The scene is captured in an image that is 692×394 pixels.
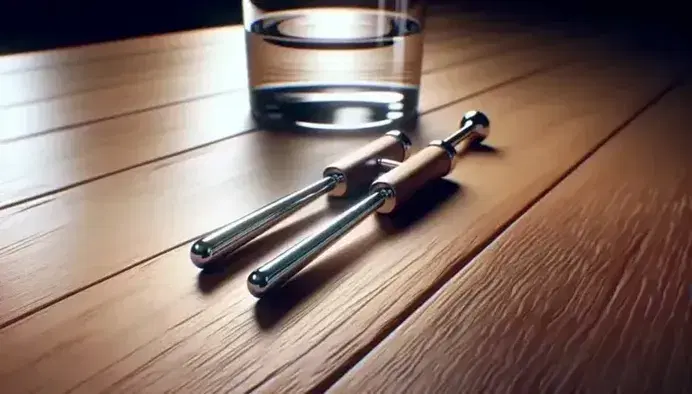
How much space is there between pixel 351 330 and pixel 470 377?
2.4 inches

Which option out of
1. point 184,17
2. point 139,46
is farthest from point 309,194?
point 184,17

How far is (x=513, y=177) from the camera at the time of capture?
1.85 feet

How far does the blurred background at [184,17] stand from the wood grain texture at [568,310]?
66 cm

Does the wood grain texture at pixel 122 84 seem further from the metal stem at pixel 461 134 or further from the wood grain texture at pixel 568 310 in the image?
the wood grain texture at pixel 568 310

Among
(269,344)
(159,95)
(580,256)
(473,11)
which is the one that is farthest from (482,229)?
(473,11)

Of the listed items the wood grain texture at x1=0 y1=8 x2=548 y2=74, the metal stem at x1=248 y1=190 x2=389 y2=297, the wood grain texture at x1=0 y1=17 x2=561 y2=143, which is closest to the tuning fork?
the metal stem at x1=248 y1=190 x2=389 y2=297

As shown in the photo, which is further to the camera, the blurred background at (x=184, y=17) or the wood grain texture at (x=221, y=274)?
the blurred background at (x=184, y=17)

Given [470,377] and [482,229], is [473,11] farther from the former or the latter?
[470,377]

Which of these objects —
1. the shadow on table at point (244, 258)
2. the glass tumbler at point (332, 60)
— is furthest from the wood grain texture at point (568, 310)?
the glass tumbler at point (332, 60)

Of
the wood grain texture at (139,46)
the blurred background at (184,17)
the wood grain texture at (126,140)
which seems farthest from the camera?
the blurred background at (184,17)

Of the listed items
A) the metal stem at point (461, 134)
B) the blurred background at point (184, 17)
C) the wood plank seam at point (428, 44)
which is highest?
the metal stem at point (461, 134)

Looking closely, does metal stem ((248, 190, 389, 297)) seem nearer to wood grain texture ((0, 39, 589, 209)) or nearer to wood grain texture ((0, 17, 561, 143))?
wood grain texture ((0, 39, 589, 209))

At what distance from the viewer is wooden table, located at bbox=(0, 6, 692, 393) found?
34 centimetres

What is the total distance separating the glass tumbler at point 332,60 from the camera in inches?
26.0
